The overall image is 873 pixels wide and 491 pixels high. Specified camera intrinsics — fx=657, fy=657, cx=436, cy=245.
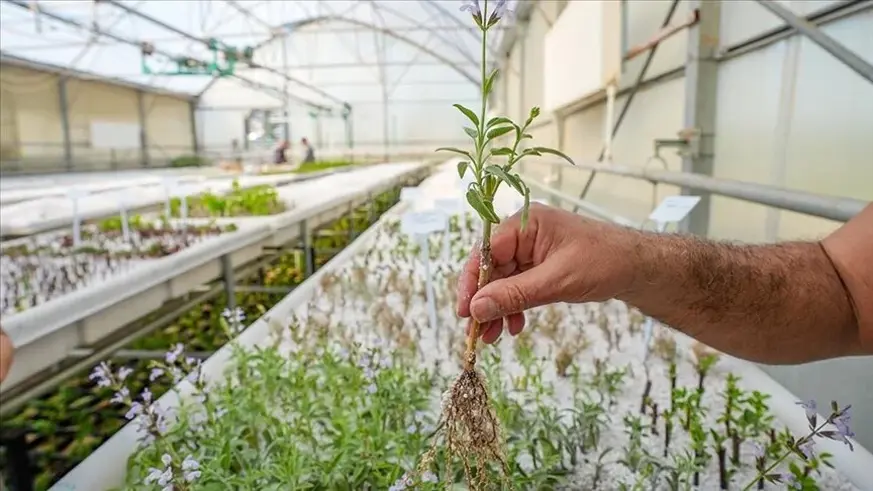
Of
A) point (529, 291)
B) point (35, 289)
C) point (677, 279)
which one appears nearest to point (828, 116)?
point (677, 279)

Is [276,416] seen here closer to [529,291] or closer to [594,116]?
[529,291]

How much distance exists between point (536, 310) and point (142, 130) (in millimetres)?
15872

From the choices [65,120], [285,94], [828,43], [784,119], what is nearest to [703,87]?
[784,119]

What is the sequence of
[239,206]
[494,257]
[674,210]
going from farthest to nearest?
[239,206], [674,210], [494,257]

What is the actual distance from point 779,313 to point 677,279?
173 mm

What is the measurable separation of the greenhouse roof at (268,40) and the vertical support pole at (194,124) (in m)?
0.44

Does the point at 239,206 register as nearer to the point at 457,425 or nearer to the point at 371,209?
the point at 371,209

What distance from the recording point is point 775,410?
1.37m

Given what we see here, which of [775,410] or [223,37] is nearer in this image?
[775,410]

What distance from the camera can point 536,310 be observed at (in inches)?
84.3

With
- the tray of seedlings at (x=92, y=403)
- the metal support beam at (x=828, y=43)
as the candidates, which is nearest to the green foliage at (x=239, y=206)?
the tray of seedlings at (x=92, y=403)

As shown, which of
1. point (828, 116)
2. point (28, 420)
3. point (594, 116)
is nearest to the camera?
point (828, 116)

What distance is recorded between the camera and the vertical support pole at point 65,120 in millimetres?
10932

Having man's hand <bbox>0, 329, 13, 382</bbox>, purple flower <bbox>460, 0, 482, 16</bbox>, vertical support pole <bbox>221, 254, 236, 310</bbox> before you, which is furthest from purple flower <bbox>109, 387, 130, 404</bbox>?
vertical support pole <bbox>221, 254, 236, 310</bbox>
